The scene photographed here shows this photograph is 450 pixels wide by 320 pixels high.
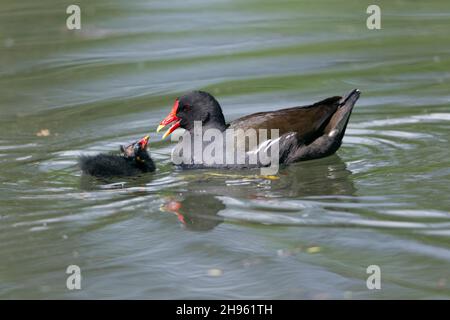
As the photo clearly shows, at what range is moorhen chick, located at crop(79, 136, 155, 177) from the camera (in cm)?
751

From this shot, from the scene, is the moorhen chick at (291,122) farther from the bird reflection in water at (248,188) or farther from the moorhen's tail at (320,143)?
the bird reflection in water at (248,188)

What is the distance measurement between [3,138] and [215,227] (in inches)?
136

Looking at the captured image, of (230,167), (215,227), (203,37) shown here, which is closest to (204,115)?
(230,167)

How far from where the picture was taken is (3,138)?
356 inches

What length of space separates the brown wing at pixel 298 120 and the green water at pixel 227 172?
301 millimetres

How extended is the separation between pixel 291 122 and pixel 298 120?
68mm

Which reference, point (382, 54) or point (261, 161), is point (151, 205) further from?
point (382, 54)

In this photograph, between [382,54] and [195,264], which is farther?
[382,54]

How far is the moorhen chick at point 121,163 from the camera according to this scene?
7.51 metres

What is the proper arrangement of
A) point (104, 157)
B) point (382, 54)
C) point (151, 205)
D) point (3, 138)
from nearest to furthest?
1. point (151, 205)
2. point (104, 157)
3. point (3, 138)
4. point (382, 54)

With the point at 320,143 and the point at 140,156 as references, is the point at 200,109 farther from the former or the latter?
the point at 320,143

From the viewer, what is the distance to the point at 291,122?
7.99 metres

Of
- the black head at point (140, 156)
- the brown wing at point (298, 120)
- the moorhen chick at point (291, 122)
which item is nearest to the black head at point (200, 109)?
the moorhen chick at point (291, 122)

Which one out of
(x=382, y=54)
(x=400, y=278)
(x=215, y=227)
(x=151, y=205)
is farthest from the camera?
(x=382, y=54)
